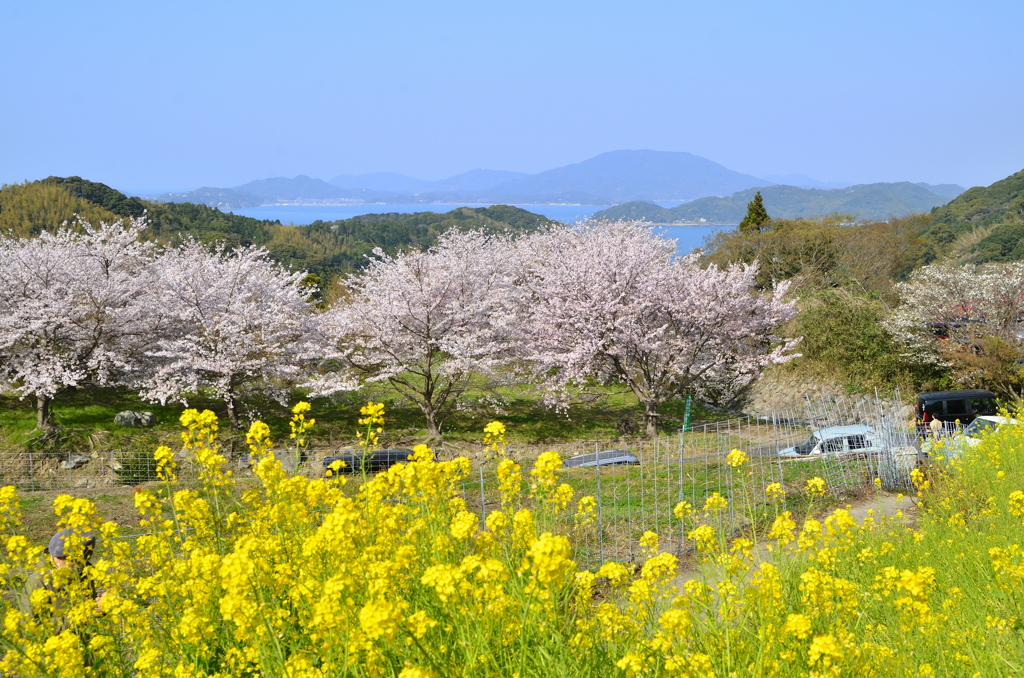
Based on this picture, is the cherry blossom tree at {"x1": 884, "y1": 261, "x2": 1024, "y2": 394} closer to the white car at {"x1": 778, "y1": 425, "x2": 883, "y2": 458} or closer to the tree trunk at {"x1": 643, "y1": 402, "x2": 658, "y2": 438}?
the white car at {"x1": 778, "y1": 425, "x2": 883, "y2": 458}

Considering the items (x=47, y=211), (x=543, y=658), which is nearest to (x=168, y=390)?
(x=543, y=658)

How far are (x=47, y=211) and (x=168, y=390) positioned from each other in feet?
217

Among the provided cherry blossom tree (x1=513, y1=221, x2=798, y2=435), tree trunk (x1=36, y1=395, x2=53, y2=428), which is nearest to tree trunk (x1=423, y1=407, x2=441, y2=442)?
cherry blossom tree (x1=513, y1=221, x2=798, y2=435)

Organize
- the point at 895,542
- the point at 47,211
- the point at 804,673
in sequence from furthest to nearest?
the point at 47,211
the point at 895,542
the point at 804,673

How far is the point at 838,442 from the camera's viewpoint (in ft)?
40.8

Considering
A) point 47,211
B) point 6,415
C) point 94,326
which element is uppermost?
point 47,211

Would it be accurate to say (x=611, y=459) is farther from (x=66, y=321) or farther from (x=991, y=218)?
(x=991, y=218)

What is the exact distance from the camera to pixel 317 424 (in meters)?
18.8

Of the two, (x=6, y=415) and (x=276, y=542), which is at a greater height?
(x=276, y=542)

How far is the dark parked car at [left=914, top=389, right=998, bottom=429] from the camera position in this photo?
47.1 feet

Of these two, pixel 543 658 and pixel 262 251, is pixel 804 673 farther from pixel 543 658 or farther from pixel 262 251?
pixel 262 251

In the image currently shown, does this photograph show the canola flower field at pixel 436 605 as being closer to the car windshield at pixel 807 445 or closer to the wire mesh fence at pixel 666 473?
the wire mesh fence at pixel 666 473

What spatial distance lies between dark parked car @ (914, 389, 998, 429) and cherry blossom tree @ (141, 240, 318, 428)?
1608cm

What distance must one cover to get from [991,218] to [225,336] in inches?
3298
